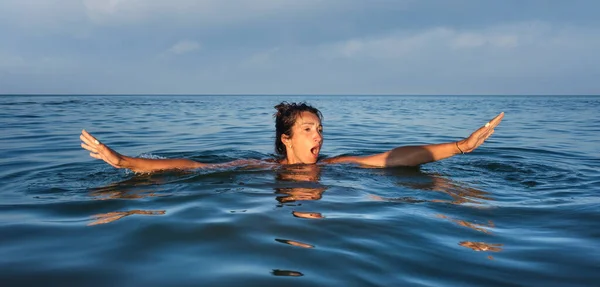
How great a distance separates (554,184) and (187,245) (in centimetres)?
432

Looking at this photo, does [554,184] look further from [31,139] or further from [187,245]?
[31,139]

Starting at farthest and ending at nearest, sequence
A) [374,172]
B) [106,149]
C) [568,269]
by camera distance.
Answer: [374,172]
[106,149]
[568,269]

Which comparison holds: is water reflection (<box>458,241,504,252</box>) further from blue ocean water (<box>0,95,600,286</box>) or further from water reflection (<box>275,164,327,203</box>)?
water reflection (<box>275,164,327,203</box>)

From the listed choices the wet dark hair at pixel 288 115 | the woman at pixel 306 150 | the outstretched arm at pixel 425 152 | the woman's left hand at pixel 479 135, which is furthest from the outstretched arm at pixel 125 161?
the woman's left hand at pixel 479 135

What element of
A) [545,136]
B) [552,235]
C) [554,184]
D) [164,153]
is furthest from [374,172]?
[545,136]

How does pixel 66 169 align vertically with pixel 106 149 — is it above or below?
below

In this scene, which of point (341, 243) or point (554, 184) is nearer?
point (341, 243)

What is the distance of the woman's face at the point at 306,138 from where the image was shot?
605 cm

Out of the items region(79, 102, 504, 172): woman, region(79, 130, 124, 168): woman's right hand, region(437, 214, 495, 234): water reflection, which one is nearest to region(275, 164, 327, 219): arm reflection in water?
region(79, 102, 504, 172): woman

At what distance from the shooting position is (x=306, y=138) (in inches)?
240

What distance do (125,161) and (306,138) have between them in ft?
Result: 7.18

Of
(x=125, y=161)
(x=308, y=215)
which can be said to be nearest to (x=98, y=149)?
(x=125, y=161)

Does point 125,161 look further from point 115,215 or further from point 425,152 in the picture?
point 425,152

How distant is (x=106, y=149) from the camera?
482 centimetres
